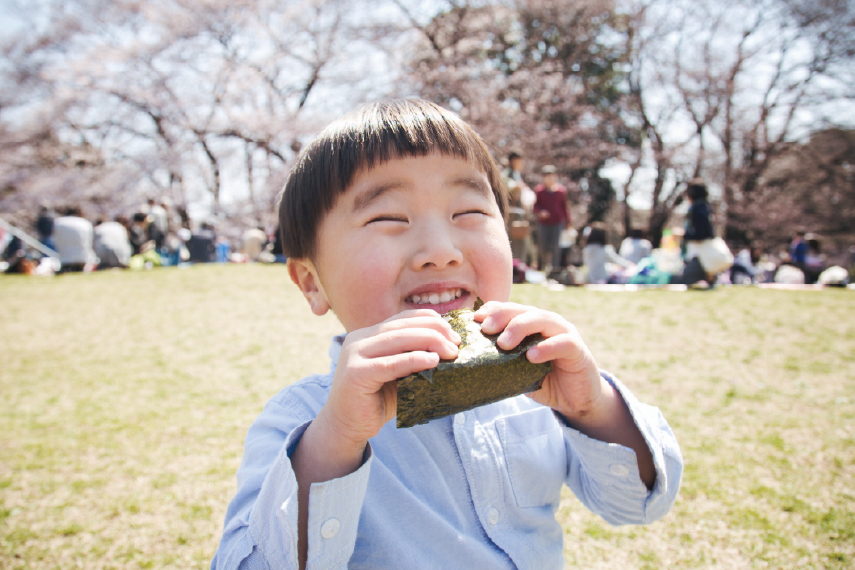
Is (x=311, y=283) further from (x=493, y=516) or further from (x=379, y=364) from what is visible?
(x=493, y=516)

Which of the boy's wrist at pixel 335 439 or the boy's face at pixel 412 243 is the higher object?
the boy's face at pixel 412 243

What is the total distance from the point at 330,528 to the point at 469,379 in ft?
1.56

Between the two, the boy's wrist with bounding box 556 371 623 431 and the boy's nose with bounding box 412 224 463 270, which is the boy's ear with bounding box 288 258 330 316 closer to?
the boy's nose with bounding box 412 224 463 270

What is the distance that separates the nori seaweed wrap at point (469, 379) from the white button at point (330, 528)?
32 centimetres

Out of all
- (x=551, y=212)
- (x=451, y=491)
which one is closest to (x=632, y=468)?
(x=451, y=491)

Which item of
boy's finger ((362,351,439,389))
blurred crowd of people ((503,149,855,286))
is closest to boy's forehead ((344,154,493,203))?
boy's finger ((362,351,439,389))

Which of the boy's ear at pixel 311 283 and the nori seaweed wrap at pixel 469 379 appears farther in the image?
the boy's ear at pixel 311 283

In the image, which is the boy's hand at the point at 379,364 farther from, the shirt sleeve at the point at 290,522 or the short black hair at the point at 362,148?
the short black hair at the point at 362,148

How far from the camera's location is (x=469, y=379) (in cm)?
97

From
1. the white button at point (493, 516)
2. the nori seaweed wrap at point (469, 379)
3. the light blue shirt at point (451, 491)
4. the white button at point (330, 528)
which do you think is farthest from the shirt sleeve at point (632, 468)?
the white button at point (330, 528)

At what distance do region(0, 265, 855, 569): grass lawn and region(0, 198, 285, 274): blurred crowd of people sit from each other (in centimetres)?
575

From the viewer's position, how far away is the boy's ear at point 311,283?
1495 mm

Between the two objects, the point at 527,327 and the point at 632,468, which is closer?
the point at 527,327

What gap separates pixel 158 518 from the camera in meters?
2.32
